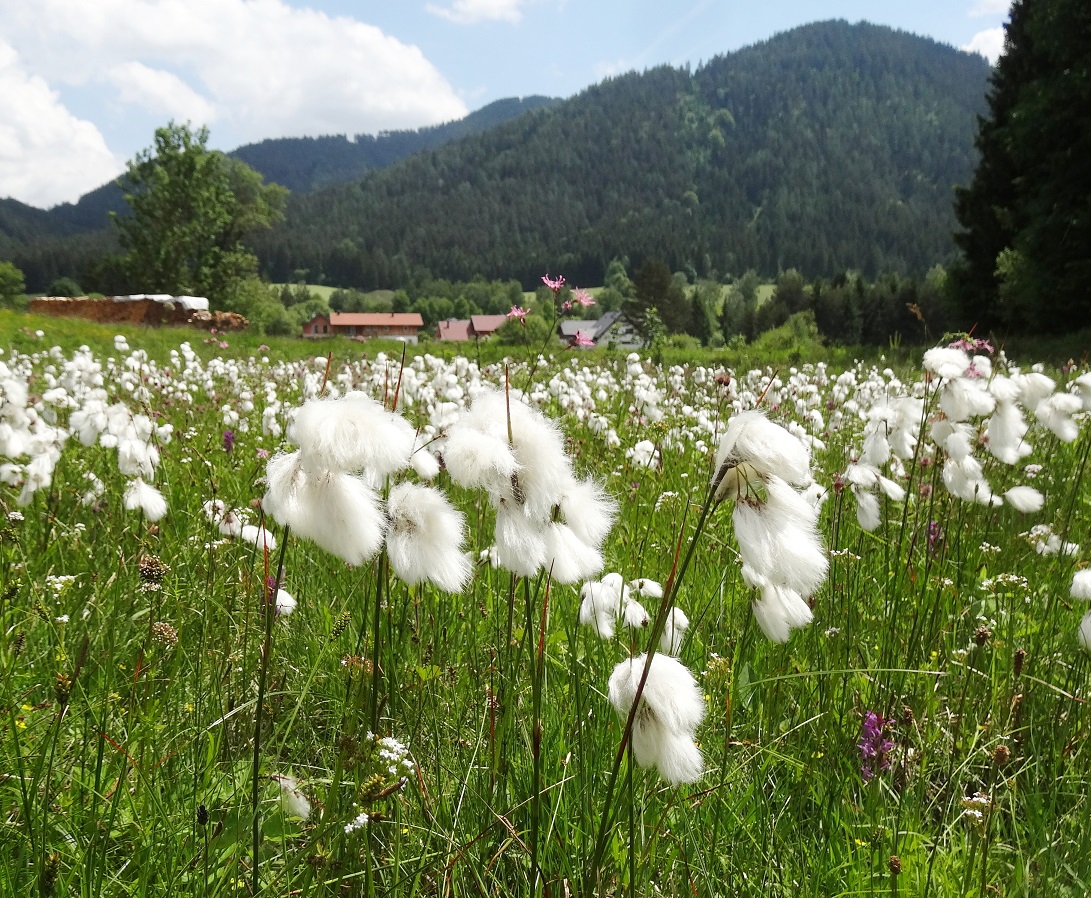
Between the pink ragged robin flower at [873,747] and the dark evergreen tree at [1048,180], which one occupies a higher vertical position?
the dark evergreen tree at [1048,180]

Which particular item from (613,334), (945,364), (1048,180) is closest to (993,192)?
(1048,180)

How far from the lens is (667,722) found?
113 centimetres

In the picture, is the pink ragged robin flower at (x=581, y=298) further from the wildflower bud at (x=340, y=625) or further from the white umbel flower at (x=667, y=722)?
the white umbel flower at (x=667, y=722)

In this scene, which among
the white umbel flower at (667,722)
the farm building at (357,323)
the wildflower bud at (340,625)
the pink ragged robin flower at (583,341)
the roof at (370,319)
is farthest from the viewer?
the roof at (370,319)

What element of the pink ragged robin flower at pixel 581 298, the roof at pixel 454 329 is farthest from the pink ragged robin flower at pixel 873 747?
the roof at pixel 454 329

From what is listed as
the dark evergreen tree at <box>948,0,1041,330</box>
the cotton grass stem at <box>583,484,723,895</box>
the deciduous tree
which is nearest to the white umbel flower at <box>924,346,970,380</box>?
the cotton grass stem at <box>583,484,723,895</box>

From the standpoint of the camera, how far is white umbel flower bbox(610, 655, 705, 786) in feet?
3.74

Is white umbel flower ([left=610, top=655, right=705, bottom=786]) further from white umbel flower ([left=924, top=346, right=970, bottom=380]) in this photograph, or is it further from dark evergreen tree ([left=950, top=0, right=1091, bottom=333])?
dark evergreen tree ([left=950, top=0, right=1091, bottom=333])

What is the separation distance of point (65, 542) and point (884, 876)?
3391mm

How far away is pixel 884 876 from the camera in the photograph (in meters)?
1.64

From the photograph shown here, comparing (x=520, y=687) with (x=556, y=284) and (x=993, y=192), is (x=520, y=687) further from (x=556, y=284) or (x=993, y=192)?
(x=993, y=192)

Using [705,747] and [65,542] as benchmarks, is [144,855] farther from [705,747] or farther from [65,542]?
[65,542]

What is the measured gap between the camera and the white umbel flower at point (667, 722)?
114cm

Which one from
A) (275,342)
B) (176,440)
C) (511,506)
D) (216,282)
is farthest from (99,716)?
(216,282)
